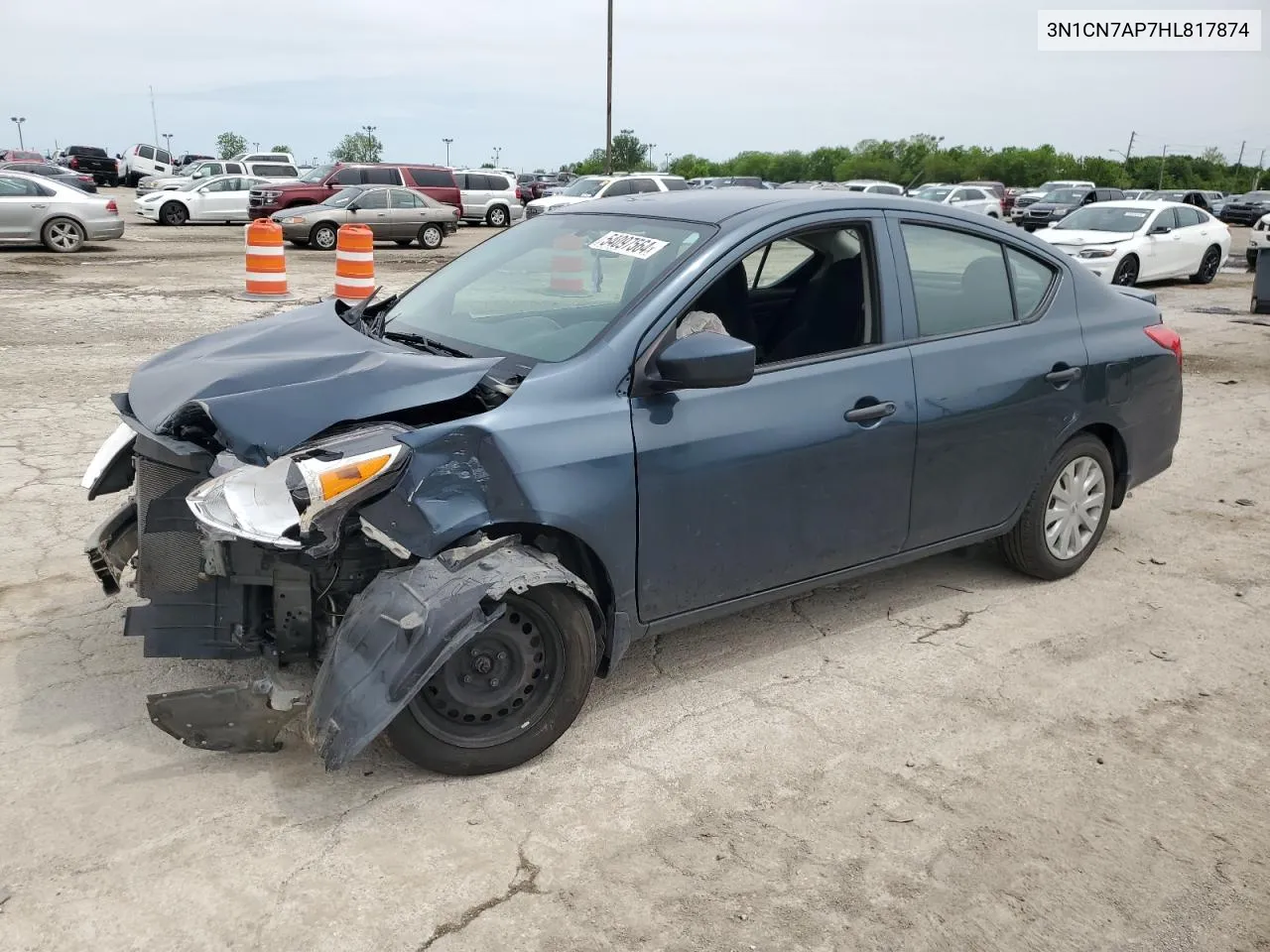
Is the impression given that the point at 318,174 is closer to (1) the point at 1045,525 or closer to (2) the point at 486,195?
(2) the point at 486,195

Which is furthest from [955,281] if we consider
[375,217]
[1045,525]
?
[375,217]

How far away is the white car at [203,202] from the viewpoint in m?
28.7

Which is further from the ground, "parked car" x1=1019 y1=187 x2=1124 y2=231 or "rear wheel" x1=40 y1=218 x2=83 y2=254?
"parked car" x1=1019 y1=187 x2=1124 y2=231

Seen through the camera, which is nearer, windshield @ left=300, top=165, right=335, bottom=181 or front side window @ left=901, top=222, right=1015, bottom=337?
front side window @ left=901, top=222, right=1015, bottom=337

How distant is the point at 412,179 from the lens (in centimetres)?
2841

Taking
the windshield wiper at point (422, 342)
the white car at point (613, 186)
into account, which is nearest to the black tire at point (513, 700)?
the windshield wiper at point (422, 342)

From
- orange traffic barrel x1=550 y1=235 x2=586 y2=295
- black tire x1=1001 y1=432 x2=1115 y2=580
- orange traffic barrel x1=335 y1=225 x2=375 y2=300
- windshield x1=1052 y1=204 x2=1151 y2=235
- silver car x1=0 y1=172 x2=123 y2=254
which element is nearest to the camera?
orange traffic barrel x1=550 y1=235 x2=586 y2=295

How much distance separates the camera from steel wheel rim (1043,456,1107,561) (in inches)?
193

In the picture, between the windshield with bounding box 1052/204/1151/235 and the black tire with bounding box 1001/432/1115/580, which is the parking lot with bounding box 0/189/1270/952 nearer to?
the black tire with bounding box 1001/432/1115/580

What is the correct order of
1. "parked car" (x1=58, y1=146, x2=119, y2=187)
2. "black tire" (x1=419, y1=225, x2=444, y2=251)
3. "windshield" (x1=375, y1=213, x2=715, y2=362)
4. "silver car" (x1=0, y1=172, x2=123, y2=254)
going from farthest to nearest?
1. "parked car" (x1=58, y1=146, x2=119, y2=187)
2. "black tire" (x1=419, y1=225, x2=444, y2=251)
3. "silver car" (x1=0, y1=172, x2=123, y2=254)
4. "windshield" (x1=375, y1=213, x2=715, y2=362)

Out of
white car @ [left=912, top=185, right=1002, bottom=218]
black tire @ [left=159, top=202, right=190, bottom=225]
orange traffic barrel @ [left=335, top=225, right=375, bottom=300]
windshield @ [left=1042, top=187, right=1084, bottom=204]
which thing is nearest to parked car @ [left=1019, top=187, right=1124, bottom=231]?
windshield @ [left=1042, top=187, right=1084, bottom=204]

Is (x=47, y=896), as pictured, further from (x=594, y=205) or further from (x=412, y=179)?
Answer: (x=412, y=179)

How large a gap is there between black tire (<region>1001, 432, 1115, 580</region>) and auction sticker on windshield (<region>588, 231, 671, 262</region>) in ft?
6.73

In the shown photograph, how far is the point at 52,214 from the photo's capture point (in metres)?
19.2
